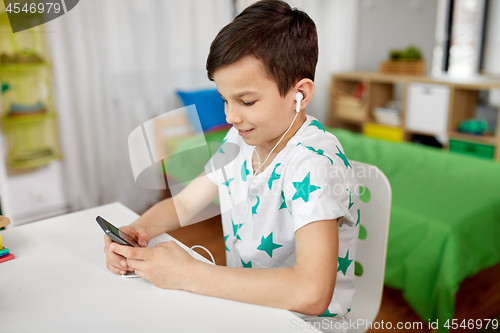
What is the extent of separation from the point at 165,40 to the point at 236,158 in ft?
6.26

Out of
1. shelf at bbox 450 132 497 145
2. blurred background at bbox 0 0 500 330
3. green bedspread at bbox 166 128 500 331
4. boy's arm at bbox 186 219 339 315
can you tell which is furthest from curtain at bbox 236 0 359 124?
boy's arm at bbox 186 219 339 315

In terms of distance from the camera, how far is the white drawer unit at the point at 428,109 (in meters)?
2.79

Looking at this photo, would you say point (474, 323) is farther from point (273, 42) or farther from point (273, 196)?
point (273, 42)

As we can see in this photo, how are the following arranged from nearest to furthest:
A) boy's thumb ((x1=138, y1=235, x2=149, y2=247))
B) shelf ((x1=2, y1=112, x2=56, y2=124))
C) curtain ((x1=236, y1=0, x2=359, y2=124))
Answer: boy's thumb ((x1=138, y1=235, x2=149, y2=247)) → shelf ((x1=2, y1=112, x2=56, y2=124)) → curtain ((x1=236, y1=0, x2=359, y2=124))

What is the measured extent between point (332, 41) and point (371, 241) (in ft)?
9.28

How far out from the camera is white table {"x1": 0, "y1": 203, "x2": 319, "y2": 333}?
21.9 inches

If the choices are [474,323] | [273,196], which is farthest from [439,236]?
[273,196]

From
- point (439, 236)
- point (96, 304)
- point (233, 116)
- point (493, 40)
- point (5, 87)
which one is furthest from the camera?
point (493, 40)

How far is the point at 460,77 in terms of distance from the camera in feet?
9.68

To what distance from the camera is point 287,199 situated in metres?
0.73

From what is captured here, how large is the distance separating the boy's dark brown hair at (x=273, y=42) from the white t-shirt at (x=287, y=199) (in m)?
0.13

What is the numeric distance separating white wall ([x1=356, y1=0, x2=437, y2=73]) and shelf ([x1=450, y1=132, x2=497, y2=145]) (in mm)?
936

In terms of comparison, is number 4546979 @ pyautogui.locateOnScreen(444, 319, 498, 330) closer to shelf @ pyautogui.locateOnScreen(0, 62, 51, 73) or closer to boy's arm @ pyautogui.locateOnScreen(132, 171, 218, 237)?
boy's arm @ pyautogui.locateOnScreen(132, 171, 218, 237)

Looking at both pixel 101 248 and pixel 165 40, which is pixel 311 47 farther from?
pixel 165 40
